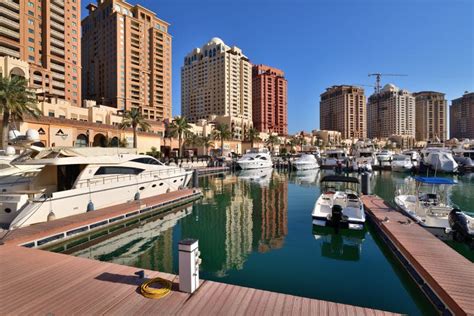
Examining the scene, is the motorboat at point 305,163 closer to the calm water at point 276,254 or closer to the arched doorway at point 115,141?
the calm water at point 276,254

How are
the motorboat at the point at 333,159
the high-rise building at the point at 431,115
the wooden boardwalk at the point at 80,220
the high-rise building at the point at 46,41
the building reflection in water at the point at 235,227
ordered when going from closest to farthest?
the wooden boardwalk at the point at 80,220, the building reflection in water at the point at 235,227, the motorboat at the point at 333,159, the high-rise building at the point at 46,41, the high-rise building at the point at 431,115

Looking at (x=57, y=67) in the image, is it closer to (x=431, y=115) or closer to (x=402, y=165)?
(x=402, y=165)

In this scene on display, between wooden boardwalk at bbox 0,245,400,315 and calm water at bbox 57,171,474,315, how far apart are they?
2568 millimetres

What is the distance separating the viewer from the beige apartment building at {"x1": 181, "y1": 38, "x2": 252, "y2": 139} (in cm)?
13612

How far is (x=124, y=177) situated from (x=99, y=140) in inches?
1539

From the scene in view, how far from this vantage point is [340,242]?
13312 mm

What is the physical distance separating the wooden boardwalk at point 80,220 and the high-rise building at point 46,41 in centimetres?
5535

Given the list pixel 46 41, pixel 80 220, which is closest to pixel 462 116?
pixel 46 41

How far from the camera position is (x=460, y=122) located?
17900cm

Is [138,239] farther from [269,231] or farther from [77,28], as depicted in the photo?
[77,28]

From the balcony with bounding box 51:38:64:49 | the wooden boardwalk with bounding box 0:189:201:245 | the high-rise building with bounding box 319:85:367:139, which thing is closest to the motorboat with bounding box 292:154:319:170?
the wooden boardwalk with bounding box 0:189:201:245

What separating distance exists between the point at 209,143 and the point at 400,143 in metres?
129

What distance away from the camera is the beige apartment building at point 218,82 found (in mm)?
136125

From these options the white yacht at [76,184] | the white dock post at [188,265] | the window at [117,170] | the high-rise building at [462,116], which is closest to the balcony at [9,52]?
the white yacht at [76,184]
